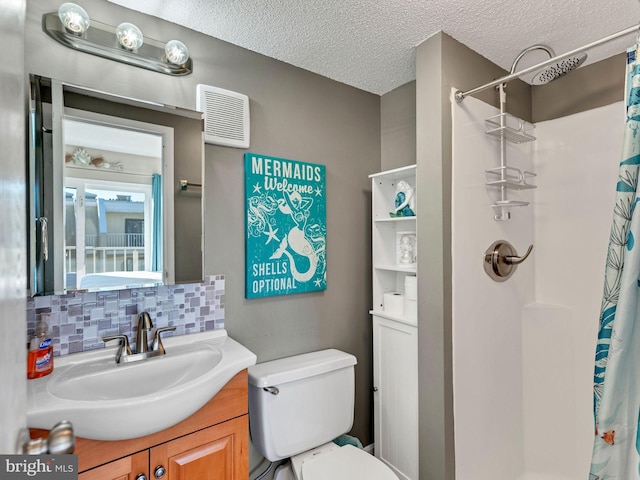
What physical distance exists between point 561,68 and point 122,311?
2.16 meters

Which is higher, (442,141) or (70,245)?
(442,141)

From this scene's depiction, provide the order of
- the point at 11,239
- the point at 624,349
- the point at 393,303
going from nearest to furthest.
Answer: the point at 11,239, the point at 624,349, the point at 393,303

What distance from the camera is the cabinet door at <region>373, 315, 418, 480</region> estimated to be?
1688 millimetres

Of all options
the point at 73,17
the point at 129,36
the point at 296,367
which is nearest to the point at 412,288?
the point at 296,367

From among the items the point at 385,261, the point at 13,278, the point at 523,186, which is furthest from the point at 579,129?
the point at 13,278

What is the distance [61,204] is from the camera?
3.85 ft

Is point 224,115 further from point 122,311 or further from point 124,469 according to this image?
point 124,469

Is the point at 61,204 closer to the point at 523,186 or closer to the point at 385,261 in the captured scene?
the point at 385,261

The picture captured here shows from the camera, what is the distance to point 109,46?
129 centimetres

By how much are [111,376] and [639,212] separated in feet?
5.41

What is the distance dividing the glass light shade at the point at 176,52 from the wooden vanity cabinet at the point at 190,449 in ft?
4.31

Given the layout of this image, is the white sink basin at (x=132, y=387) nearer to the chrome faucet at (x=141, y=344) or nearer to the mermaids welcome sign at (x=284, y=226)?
the chrome faucet at (x=141, y=344)

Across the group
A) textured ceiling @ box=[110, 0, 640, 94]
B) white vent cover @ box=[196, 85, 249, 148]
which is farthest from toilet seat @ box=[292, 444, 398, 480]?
textured ceiling @ box=[110, 0, 640, 94]

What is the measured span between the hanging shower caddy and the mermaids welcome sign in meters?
0.89
